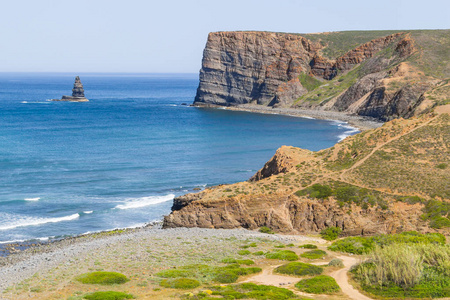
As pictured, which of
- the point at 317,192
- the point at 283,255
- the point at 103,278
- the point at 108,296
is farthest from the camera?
the point at 317,192

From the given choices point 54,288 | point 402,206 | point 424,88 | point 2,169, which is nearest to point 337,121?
point 424,88

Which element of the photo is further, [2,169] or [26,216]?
[2,169]

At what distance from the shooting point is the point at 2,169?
3504 inches

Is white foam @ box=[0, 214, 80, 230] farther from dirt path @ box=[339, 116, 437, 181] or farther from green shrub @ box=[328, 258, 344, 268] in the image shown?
green shrub @ box=[328, 258, 344, 268]

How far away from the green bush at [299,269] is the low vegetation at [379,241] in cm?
550

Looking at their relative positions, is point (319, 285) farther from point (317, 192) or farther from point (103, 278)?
point (317, 192)

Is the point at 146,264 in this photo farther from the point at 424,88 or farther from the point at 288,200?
the point at 424,88

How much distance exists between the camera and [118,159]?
9944 cm

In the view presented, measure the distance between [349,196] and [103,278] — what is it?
27.0 m

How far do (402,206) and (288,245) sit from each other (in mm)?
12544

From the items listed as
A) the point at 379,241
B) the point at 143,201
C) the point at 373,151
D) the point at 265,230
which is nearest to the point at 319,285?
the point at 379,241

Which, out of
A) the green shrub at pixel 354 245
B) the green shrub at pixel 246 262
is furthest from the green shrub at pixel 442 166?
the green shrub at pixel 246 262

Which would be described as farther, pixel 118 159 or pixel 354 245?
pixel 118 159

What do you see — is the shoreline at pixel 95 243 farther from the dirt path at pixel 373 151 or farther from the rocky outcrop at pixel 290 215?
the dirt path at pixel 373 151
